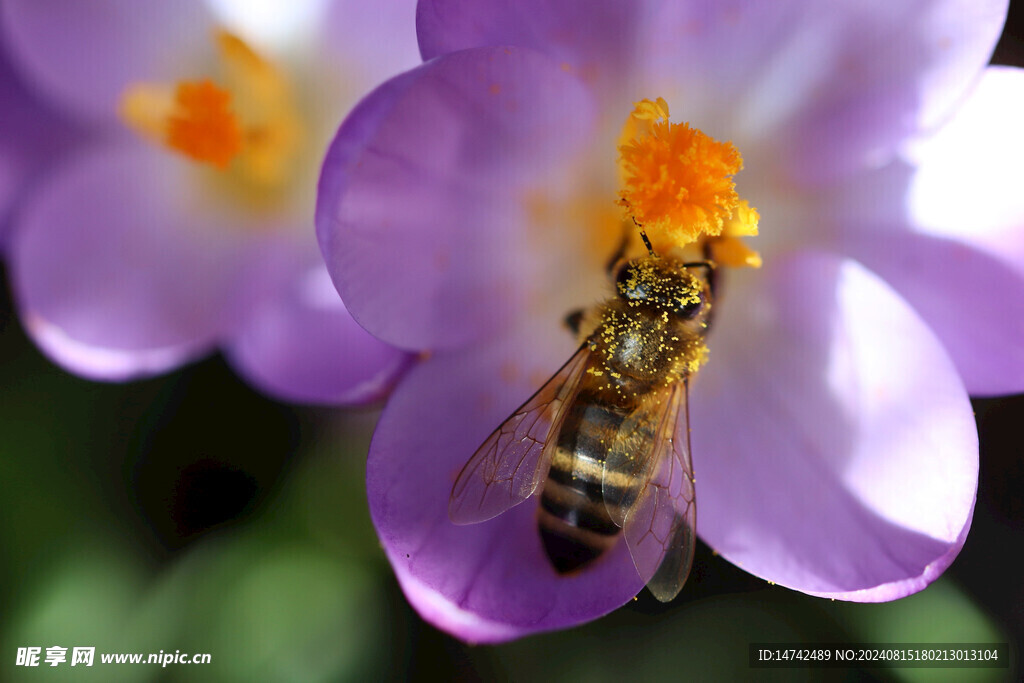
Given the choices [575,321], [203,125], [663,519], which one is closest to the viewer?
[663,519]

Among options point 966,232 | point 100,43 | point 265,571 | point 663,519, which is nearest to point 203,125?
point 100,43

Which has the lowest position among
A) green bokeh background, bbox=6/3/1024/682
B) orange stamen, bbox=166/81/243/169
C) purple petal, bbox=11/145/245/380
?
green bokeh background, bbox=6/3/1024/682

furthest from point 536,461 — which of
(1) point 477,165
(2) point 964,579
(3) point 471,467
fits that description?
(2) point 964,579

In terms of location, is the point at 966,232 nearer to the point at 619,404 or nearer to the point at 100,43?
the point at 619,404

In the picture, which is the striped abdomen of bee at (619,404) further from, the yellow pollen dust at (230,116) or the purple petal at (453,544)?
the yellow pollen dust at (230,116)

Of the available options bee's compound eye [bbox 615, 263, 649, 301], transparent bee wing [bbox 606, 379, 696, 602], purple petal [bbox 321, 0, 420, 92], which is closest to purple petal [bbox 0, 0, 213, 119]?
purple petal [bbox 321, 0, 420, 92]

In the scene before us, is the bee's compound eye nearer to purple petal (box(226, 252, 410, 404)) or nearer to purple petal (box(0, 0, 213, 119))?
purple petal (box(226, 252, 410, 404))
